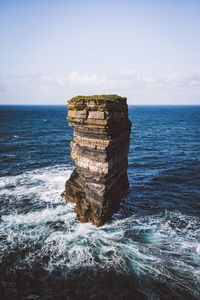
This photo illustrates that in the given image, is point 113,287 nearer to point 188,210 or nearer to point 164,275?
point 164,275

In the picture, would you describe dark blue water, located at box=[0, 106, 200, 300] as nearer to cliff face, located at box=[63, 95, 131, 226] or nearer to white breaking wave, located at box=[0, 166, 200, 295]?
white breaking wave, located at box=[0, 166, 200, 295]

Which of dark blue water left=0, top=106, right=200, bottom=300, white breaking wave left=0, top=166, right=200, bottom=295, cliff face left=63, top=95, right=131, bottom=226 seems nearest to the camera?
dark blue water left=0, top=106, right=200, bottom=300

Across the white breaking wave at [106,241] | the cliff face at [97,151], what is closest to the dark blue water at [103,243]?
the white breaking wave at [106,241]

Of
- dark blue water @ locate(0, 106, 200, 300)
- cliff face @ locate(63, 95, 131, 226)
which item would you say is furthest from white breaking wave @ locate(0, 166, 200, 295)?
cliff face @ locate(63, 95, 131, 226)

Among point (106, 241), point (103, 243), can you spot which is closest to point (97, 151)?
point (106, 241)

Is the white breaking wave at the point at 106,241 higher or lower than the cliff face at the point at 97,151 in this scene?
lower

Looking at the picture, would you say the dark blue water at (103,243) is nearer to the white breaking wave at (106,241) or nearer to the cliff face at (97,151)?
the white breaking wave at (106,241)

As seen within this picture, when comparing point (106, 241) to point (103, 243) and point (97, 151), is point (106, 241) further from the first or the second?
point (97, 151)
